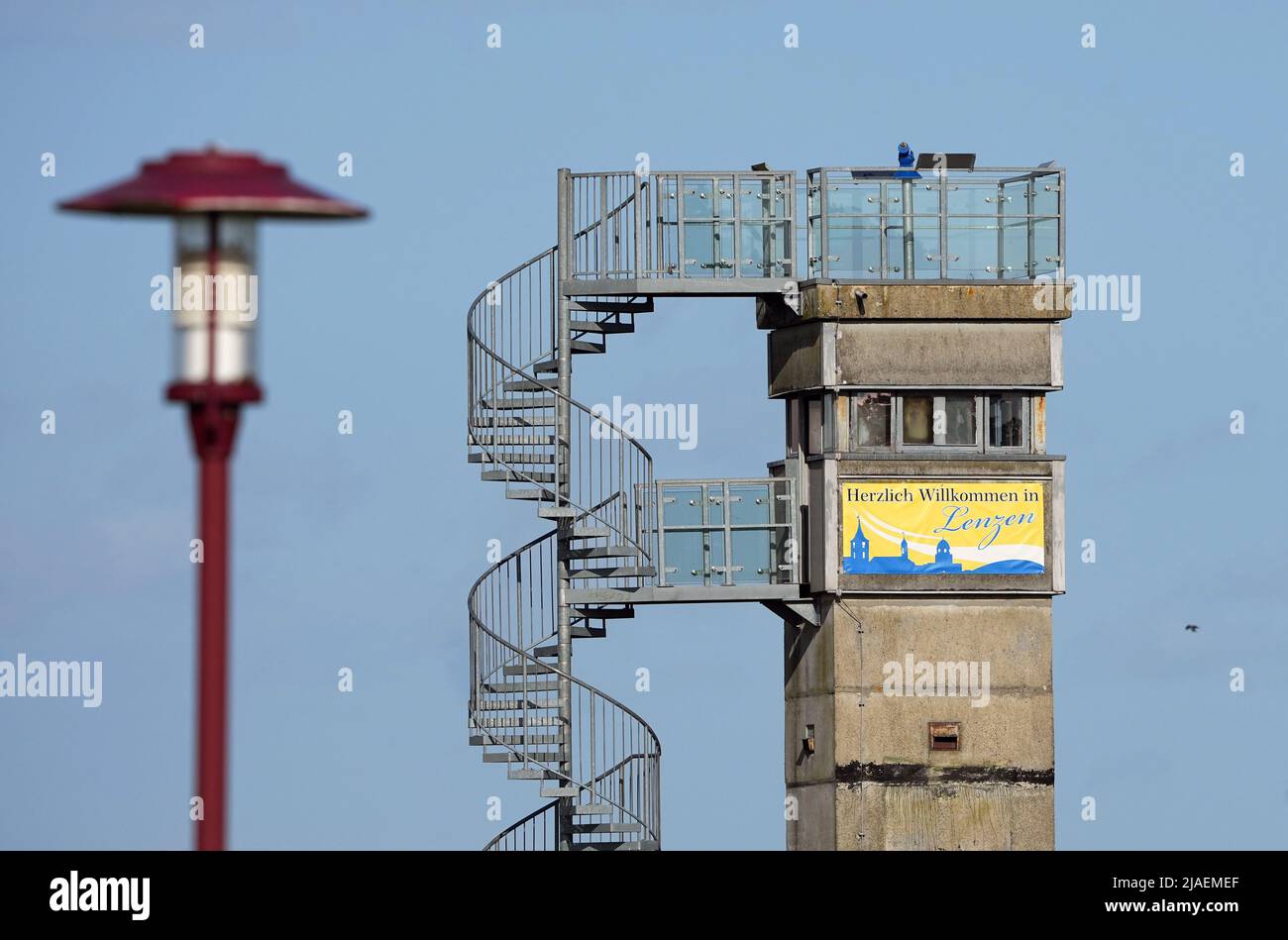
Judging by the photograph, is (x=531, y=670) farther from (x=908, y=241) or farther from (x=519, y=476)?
(x=908, y=241)

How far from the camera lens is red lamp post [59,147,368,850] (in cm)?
1906

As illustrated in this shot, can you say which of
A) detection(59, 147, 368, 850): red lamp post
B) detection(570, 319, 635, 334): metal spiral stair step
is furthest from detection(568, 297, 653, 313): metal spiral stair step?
detection(59, 147, 368, 850): red lamp post

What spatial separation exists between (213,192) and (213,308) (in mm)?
715

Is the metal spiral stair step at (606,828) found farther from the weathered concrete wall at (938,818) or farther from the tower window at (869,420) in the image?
the tower window at (869,420)

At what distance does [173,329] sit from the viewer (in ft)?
64.0

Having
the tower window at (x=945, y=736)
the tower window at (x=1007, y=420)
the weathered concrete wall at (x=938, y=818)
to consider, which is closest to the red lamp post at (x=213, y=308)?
the weathered concrete wall at (x=938, y=818)

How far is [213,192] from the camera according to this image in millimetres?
19500

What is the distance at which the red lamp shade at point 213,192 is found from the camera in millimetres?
19219

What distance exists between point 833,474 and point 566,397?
429 centimetres

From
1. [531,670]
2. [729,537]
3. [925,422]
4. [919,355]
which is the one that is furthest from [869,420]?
[531,670]

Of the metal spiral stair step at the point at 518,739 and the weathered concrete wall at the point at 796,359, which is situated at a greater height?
the weathered concrete wall at the point at 796,359
